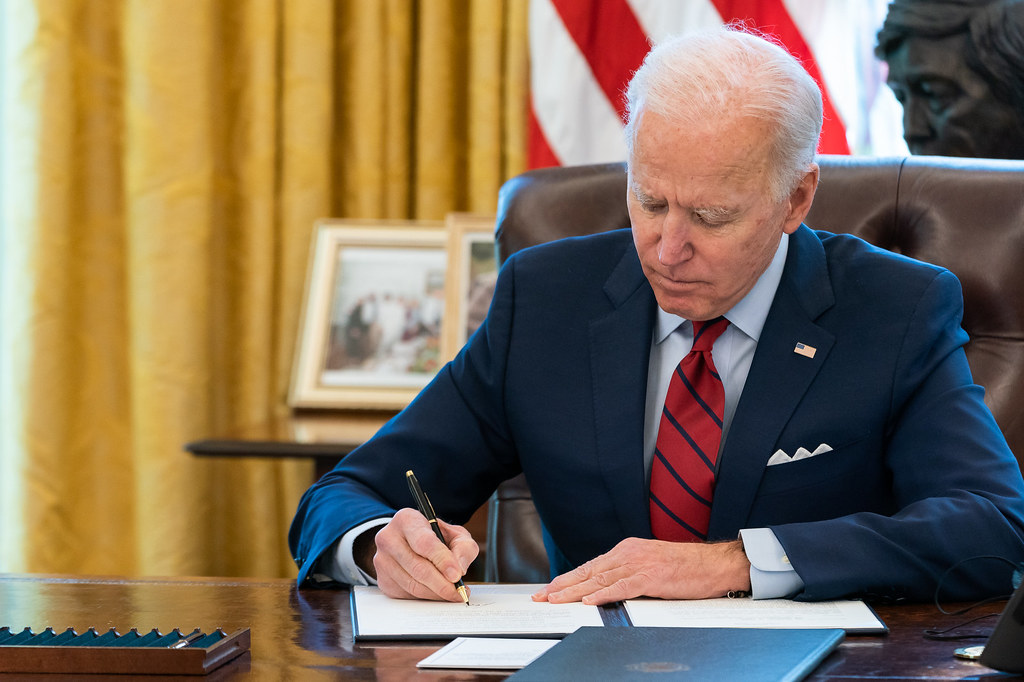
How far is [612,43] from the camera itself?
10.0 ft

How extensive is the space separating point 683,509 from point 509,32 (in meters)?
1.82

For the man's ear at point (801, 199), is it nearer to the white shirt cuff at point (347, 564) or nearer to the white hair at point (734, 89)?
the white hair at point (734, 89)

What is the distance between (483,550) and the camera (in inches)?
104

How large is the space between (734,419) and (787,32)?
1618 mm

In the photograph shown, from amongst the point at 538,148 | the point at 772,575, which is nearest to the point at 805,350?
the point at 772,575

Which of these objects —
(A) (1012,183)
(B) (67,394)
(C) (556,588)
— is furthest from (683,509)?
(B) (67,394)

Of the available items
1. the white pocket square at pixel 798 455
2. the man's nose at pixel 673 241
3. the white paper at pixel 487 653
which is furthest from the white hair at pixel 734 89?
the white paper at pixel 487 653

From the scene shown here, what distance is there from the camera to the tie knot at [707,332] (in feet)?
5.62

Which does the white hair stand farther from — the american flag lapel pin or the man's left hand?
the man's left hand

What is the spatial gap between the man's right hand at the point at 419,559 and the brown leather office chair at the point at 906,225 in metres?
0.69

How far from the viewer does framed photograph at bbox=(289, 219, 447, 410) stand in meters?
2.99

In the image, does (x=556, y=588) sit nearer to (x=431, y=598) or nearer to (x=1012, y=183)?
(x=431, y=598)

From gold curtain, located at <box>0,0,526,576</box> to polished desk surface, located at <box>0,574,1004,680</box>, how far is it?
161 centimetres

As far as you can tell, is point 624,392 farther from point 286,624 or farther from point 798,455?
point 286,624
